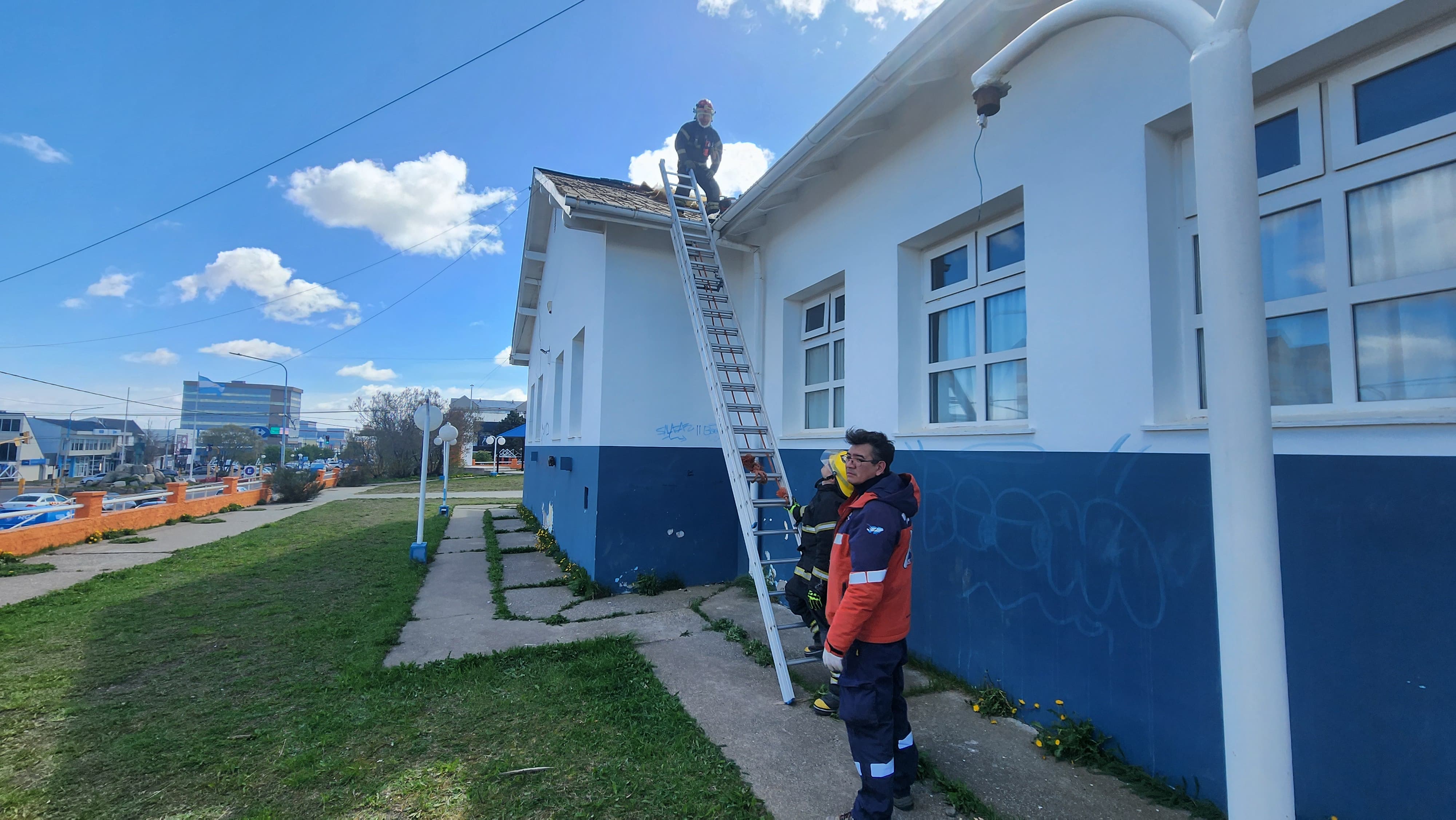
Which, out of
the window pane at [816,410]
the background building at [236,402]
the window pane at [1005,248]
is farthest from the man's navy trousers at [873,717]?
the background building at [236,402]

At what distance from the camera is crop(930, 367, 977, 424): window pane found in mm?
4414

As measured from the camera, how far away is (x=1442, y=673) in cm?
212

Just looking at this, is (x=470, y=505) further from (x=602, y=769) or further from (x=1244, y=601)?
(x=1244, y=601)

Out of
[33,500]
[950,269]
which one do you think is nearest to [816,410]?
[950,269]

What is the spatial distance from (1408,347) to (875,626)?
2458 mm

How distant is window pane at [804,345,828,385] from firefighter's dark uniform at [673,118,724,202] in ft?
10.5

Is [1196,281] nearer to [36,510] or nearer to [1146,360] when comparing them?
[1146,360]

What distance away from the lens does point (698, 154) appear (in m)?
8.44

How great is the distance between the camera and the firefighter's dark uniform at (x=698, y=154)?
8.38 m

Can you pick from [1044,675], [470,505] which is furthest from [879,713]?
A: [470,505]

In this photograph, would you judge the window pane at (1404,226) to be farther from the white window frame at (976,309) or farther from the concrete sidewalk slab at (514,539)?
the concrete sidewalk slab at (514,539)

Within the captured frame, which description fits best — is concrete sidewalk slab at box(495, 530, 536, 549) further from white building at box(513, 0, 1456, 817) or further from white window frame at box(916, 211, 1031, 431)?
white window frame at box(916, 211, 1031, 431)

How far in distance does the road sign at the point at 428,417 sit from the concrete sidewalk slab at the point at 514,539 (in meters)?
2.50

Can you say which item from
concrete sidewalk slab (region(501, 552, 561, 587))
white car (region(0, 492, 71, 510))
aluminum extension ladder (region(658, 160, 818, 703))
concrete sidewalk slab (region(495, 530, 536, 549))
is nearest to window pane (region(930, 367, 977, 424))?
aluminum extension ladder (region(658, 160, 818, 703))
